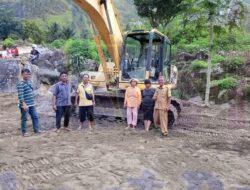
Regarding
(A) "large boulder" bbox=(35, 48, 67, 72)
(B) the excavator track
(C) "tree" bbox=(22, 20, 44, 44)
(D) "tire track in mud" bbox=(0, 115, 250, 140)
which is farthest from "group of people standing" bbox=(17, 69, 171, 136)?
(C) "tree" bbox=(22, 20, 44, 44)

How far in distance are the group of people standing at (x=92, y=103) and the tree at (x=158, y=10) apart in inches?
596

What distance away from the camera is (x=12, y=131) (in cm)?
976

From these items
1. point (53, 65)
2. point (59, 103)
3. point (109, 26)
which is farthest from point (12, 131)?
point (53, 65)

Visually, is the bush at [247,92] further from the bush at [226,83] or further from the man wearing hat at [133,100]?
the man wearing hat at [133,100]

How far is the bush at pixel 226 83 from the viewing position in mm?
15453

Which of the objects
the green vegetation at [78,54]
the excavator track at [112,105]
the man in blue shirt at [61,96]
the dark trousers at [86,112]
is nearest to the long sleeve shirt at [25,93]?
the man in blue shirt at [61,96]

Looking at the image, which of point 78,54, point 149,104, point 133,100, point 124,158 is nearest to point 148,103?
point 149,104

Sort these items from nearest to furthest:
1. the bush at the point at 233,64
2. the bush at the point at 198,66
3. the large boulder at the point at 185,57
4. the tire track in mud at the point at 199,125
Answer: the tire track in mud at the point at 199,125
the bush at the point at 233,64
the bush at the point at 198,66
the large boulder at the point at 185,57

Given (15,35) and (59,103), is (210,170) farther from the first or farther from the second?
(15,35)

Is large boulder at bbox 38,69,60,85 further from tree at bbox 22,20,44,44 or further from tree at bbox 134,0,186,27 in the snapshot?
tree at bbox 22,20,44,44

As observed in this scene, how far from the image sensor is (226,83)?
613 inches

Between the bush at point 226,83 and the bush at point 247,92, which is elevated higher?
the bush at point 226,83

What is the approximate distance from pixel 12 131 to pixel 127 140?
2684mm

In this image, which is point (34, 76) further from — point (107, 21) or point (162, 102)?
point (162, 102)
